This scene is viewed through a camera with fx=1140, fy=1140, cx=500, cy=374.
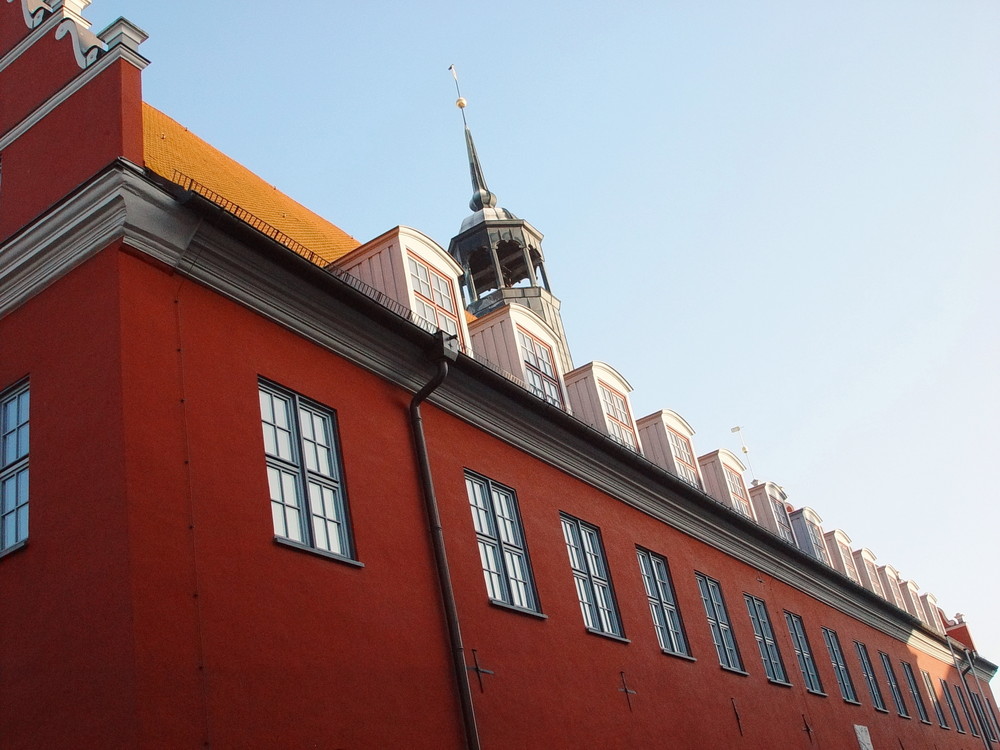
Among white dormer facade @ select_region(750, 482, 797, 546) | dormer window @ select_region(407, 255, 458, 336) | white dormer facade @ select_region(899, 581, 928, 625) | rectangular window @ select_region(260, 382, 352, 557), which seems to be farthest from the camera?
white dormer facade @ select_region(899, 581, 928, 625)

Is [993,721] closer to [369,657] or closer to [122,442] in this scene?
[369,657]

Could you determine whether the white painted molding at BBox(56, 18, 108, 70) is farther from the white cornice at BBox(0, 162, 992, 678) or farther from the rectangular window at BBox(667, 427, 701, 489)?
the rectangular window at BBox(667, 427, 701, 489)

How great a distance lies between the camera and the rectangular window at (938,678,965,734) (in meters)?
36.6

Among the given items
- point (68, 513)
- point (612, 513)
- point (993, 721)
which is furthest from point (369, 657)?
point (993, 721)

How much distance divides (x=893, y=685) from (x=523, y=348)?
706 inches

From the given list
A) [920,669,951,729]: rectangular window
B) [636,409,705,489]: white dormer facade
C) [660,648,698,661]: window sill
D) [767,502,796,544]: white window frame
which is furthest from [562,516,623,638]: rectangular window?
[920,669,951,729]: rectangular window

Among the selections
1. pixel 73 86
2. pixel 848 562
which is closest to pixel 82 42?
pixel 73 86

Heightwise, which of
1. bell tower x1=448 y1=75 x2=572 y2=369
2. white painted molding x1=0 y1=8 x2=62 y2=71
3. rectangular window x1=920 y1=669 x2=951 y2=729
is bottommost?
rectangular window x1=920 y1=669 x2=951 y2=729

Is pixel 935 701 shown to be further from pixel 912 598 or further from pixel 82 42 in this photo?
pixel 82 42

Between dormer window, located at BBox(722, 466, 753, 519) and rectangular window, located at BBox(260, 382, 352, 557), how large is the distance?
658 inches

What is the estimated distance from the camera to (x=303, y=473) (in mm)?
12648

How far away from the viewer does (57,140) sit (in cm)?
1319

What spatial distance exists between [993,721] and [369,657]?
40.9m

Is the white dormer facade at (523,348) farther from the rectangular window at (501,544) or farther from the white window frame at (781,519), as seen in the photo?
the white window frame at (781,519)
